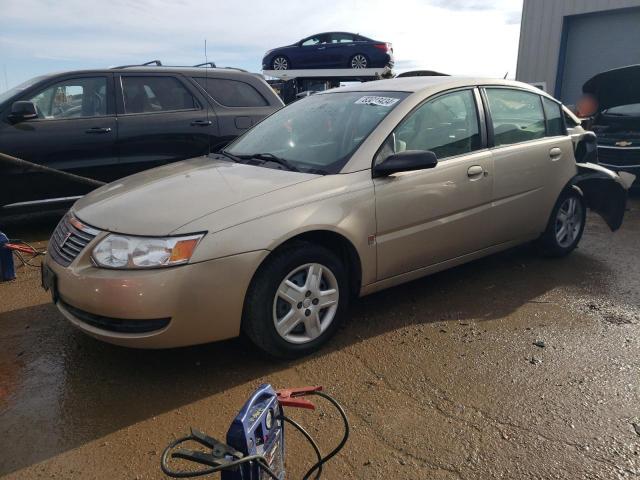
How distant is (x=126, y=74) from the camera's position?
584 cm

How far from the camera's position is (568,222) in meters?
4.89

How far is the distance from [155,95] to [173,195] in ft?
11.0

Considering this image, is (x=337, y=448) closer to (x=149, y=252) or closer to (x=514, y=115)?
(x=149, y=252)

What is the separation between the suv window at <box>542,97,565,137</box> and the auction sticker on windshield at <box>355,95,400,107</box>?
1.74 m

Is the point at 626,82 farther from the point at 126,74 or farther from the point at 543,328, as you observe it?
the point at 126,74

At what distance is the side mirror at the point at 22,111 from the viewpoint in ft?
16.9

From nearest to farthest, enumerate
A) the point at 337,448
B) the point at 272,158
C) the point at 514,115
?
the point at 337,448
the point at 272,158
the point at 514,115

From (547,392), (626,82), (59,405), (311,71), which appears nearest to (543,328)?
(547,392)

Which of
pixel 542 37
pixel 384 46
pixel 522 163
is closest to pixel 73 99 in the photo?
pixel 522 163

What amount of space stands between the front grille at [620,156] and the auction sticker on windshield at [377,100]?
5410mm

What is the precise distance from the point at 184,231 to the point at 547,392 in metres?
2.06

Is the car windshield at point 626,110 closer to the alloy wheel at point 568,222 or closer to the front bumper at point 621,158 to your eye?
the front bumper at point 621,158

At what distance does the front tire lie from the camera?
1420 centimetres

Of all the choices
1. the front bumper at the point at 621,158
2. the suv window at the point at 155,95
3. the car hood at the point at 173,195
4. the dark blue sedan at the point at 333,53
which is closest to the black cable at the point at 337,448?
the car hood at the point at 173,195
